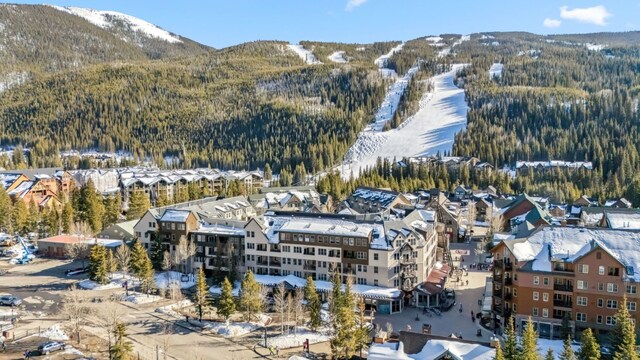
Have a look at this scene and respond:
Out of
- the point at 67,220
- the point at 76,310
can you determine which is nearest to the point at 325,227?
the point at 76,310

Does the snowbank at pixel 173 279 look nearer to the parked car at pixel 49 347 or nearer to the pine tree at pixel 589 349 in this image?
the parked car at pixel 49 347

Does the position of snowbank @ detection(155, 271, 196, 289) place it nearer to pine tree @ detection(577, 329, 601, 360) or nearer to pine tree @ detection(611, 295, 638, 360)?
pine tree @ detection(577, 329, 601, 360)

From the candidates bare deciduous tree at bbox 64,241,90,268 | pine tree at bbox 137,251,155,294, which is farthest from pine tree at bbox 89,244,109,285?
bare deciduous tree at bbox 64,241,90,268

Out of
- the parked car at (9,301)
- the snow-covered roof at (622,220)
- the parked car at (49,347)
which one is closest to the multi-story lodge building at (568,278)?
the snow-covered roof at (622,220)

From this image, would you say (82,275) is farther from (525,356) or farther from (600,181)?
(600,181)

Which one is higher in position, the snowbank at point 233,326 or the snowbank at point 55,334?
the snowbank at point 55,334

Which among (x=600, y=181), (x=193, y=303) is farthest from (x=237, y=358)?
(x=600, y=181)
